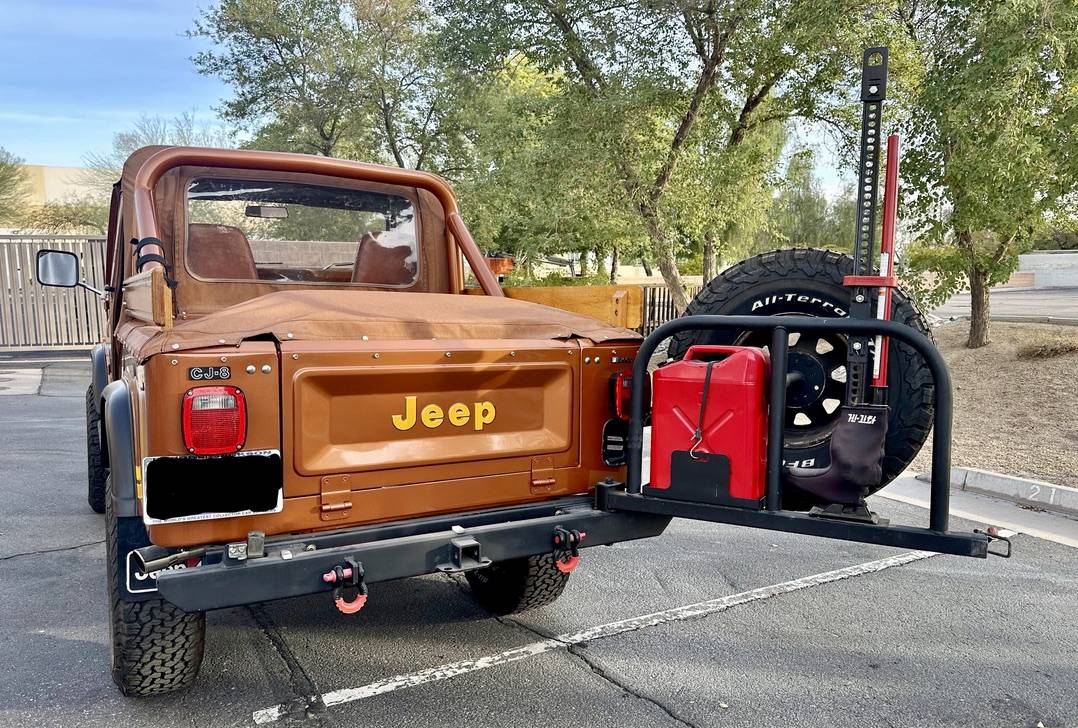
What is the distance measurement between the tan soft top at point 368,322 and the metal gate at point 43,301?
43.2 feet

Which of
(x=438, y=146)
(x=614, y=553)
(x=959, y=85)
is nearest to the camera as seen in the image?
(x=614, y=553)

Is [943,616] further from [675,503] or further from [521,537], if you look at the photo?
[521,537]

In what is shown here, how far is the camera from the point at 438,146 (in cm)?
1970

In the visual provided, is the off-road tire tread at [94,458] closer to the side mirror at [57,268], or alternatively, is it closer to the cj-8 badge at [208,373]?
the side mirror at [57,268]

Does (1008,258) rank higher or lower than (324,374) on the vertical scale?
higher

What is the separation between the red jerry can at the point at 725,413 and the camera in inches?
110

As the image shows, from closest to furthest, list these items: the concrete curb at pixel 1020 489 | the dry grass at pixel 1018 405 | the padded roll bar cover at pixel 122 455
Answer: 1. the padded roll bar cover at pixel 122 455
2. the concrete curb at pixel 1020 489
3. the dry grass at pixel 1018 405

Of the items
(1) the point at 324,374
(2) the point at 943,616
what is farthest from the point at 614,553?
(1) the point at 324,374

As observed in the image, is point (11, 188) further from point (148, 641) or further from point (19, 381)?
point (148, 641)

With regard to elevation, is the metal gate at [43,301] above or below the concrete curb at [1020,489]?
above

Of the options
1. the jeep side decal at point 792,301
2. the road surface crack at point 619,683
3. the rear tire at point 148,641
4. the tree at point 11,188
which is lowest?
the road surface crack at point 619,683

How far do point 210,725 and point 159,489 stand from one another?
39.9 inches

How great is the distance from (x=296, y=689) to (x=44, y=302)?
1466 cm

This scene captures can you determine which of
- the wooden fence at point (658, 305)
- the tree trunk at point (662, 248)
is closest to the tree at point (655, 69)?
the tree trunk at point (662, 248)
